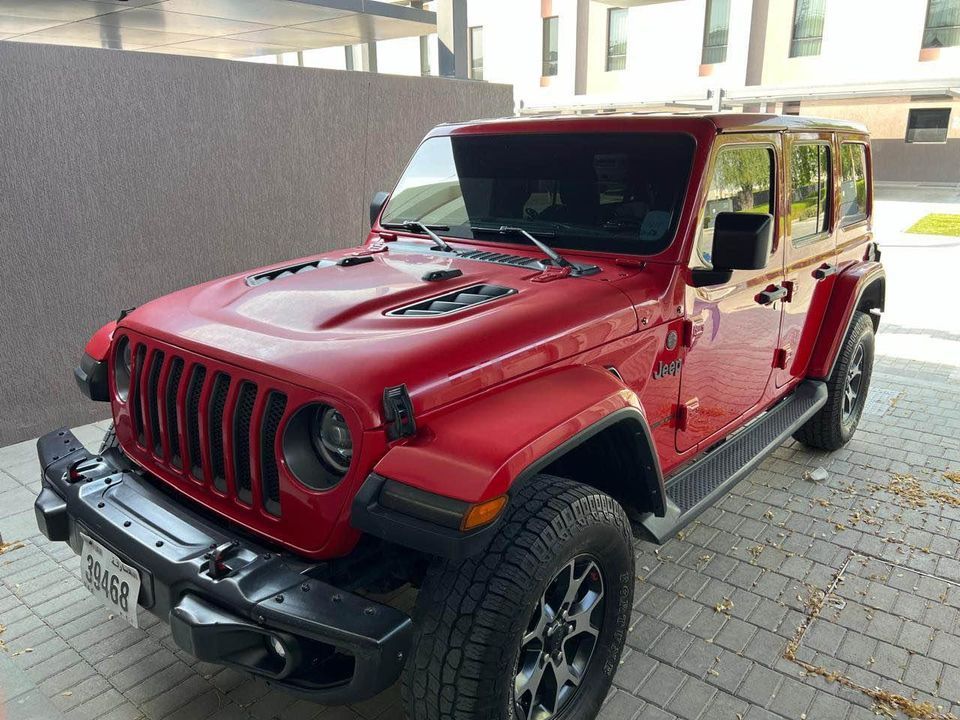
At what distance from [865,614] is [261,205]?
498 centimetres

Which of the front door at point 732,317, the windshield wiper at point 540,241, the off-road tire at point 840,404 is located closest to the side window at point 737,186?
the front door at point 732,317

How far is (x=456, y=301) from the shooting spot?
2621 mm

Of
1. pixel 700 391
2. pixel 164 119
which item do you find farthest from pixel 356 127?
pixel 700 391

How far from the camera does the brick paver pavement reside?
2.71 m

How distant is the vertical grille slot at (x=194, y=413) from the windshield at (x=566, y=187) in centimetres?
144

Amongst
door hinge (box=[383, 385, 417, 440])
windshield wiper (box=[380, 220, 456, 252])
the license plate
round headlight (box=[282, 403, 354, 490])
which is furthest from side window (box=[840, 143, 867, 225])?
the license plate

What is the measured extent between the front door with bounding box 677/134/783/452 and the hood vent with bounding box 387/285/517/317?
851 millimetres

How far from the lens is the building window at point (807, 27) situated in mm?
23047

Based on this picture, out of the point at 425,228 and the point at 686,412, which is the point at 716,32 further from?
the point at 686,412

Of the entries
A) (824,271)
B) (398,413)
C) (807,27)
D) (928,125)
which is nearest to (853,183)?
(824,271)

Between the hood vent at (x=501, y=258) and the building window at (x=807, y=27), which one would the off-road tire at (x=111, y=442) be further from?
the building window at (x=807, y=27)

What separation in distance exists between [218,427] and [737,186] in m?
2.37

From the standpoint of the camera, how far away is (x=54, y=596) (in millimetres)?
3336

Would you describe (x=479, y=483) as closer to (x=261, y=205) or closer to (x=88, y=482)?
(x=88, y=482)
